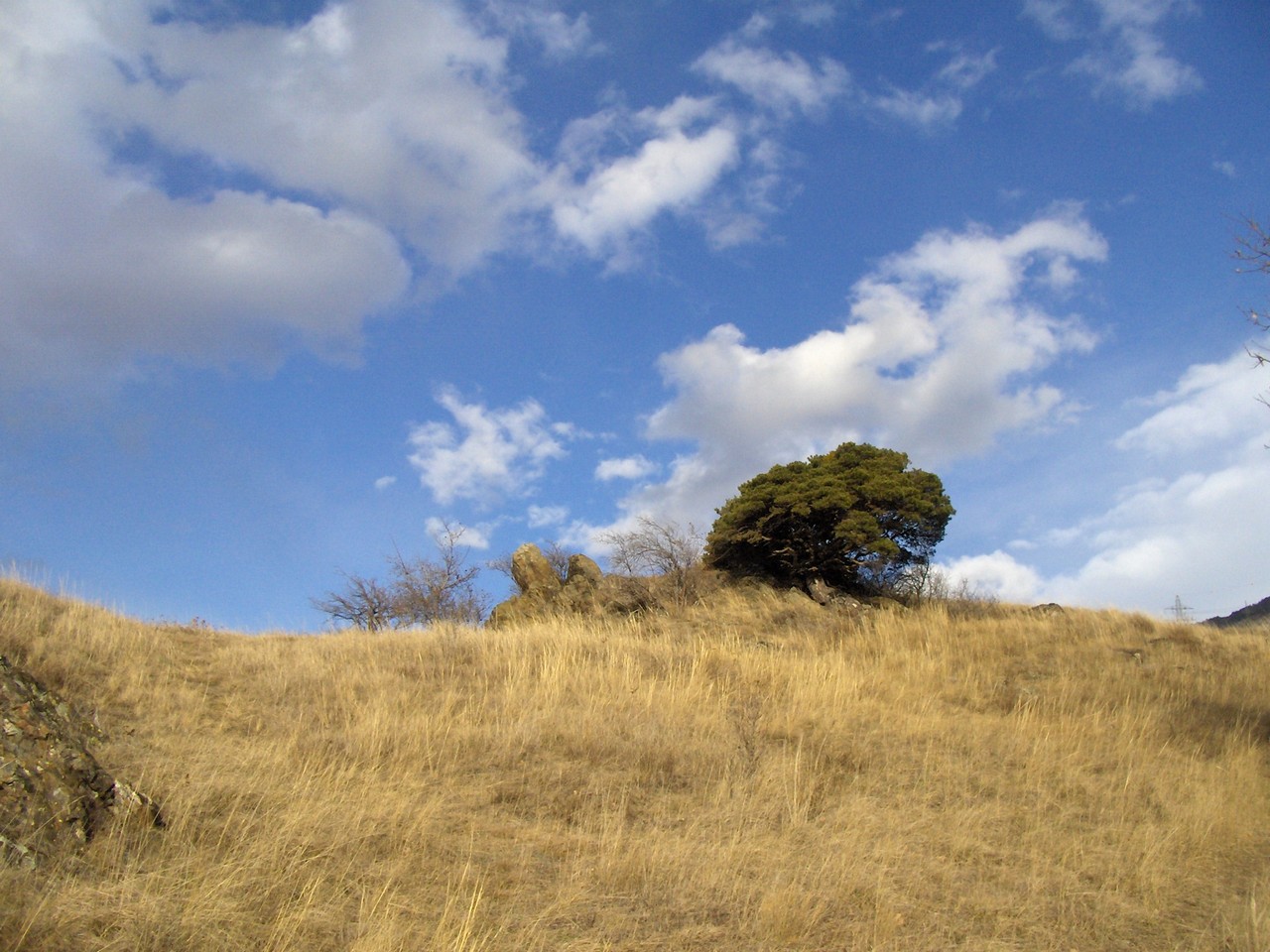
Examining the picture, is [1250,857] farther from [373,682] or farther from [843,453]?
[843,453]

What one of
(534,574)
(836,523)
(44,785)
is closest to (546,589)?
(534,574)

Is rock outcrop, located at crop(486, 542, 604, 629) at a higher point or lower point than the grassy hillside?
higher

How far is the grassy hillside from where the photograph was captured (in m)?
4.57

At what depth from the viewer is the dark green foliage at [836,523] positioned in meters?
20.2

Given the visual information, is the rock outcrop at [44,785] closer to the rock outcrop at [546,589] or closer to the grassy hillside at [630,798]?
the grassy hillside at [630,798]

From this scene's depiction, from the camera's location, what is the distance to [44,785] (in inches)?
181

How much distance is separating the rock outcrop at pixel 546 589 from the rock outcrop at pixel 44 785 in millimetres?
13046

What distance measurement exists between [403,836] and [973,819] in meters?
4.81

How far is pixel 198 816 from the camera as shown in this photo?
5.38 meters

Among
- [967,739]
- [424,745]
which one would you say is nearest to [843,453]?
[967,739]

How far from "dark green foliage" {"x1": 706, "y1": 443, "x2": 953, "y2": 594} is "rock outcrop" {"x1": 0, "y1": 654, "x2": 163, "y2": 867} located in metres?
16.9

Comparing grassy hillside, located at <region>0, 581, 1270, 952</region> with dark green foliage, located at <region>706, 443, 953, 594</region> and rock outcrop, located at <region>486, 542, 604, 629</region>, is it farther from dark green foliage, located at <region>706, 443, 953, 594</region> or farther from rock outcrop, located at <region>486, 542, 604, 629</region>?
dark green foliage, located at <region>706, 443, 953, 594</region>

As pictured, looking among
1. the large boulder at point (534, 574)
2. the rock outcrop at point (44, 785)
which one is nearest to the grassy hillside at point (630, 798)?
the rock outcrop at point (44, 785)

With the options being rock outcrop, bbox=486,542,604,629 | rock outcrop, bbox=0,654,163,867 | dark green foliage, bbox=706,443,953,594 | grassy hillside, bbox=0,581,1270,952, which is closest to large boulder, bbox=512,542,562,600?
rock outcrop, bbox=486,542,604,629
